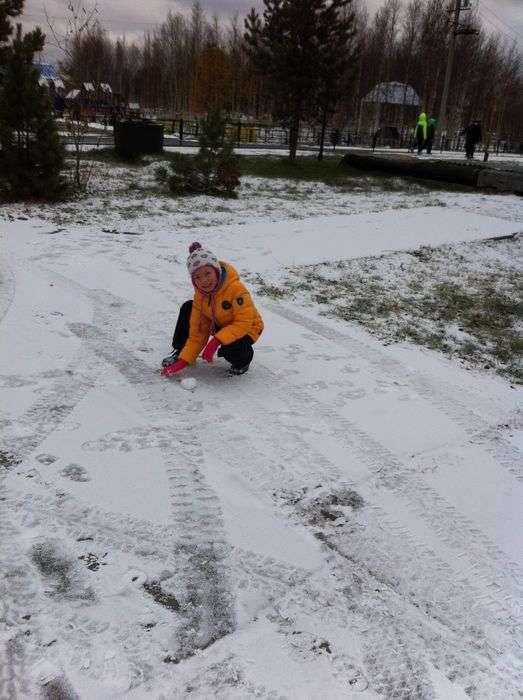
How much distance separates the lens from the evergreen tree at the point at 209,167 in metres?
11.0

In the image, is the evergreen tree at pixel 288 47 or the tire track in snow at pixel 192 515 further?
the evergreen tree at pixel 288 47

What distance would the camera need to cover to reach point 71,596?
6.40 ft

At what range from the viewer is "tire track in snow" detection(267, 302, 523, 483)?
3.18 m

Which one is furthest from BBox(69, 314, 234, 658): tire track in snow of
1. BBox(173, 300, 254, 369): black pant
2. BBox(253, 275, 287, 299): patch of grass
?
BBox(253, 275, 287, 299): patch of grass

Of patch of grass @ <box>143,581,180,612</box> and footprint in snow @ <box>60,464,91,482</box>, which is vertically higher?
footprint in snow @ <box>60,464,91,482</box>

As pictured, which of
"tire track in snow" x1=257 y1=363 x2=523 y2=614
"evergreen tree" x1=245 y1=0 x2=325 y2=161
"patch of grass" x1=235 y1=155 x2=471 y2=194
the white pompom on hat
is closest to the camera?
"tire track in snow" x1=257 y1=363 x2=523 y2=614

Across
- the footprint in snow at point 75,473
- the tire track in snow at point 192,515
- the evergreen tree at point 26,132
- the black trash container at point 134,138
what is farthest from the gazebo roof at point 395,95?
the footprint in snow at point 75,473

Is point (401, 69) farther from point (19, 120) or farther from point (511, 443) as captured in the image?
point (511, 443)

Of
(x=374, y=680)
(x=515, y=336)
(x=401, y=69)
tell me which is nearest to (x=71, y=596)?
(x=374, y=680)

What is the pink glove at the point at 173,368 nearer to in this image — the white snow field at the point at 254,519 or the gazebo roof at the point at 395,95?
the white snow field at the point at 254,519

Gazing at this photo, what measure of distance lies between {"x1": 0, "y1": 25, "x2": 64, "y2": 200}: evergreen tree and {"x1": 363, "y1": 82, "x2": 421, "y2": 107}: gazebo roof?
38.7m

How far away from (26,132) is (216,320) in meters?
7.15

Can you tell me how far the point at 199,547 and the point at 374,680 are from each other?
83 cm

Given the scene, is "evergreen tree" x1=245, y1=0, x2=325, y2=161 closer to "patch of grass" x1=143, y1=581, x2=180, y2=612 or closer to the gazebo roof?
"patch of grass" x1=143, y1=581, x2=180, y2=612
